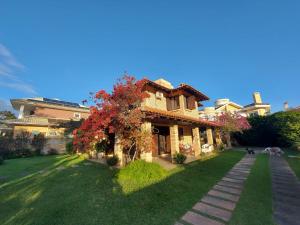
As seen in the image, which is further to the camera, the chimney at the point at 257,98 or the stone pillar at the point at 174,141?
the chimney at the point at 257,98

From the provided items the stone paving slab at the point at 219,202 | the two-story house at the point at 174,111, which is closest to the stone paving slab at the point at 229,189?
the stone paving slab at the point at 219,202

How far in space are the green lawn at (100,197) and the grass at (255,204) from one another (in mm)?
1483

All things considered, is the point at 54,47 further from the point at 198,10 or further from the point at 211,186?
the point at 211,186

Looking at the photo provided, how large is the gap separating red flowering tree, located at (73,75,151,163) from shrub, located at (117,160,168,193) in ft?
4.66

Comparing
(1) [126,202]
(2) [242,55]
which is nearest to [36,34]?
(1) [126,202]

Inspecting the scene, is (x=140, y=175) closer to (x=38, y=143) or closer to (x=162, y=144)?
(x=162, y=144)

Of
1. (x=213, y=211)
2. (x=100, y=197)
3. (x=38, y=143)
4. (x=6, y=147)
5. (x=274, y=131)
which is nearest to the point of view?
(x=213, y=211)

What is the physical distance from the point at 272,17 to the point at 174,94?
466 inches

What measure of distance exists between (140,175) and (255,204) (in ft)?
16.5

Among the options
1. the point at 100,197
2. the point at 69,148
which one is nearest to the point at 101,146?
the point at 69,148

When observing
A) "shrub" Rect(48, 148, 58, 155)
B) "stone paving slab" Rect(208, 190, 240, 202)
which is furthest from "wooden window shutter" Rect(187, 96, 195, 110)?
"shrub" Rect(48, 148, 58, 155)

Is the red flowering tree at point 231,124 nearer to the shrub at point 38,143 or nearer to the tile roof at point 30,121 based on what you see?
the shrub at point 38,143

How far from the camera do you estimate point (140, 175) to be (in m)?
8.35

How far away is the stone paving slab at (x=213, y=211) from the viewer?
489cm
